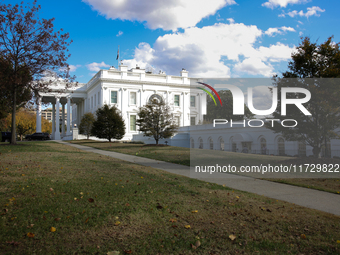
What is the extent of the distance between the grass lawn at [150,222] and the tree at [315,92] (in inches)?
332

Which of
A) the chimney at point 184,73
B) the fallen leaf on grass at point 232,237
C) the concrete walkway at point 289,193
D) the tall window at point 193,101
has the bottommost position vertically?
the concrete walkway at point 289,193

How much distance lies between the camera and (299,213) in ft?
18.4

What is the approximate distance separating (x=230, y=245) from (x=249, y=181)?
562 centimetres

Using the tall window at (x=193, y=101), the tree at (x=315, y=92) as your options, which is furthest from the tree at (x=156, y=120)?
the tall window at (x=193, y=101)

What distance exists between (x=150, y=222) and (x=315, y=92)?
37.3 ft

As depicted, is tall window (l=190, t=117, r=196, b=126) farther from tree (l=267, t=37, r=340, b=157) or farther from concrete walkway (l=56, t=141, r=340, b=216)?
concrete walkway (l=56, t=141, r=340, b=216)

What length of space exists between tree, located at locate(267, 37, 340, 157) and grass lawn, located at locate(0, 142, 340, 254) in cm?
844

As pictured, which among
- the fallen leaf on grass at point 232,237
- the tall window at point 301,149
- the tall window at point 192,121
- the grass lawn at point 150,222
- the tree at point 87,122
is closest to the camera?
the grass lawn at point 150,222

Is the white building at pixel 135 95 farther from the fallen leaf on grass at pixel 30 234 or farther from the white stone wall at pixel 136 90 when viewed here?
the fallen leaf on grass at pixel 30 234

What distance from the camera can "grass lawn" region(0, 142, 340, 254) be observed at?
400cm

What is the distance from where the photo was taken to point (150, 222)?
191 inches

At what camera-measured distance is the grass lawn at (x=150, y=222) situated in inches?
157

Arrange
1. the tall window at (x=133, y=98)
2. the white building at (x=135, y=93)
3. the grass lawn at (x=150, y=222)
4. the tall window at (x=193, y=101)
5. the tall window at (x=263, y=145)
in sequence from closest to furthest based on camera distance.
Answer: the grass lawn at (x=150, y=222), the tall window at (x=263, y=145), the white building at (x=135, y=93), the tall window at (x=133, y=98), the tall window at (x=193, y=101)

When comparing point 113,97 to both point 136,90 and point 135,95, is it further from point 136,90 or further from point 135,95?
point 136,90
